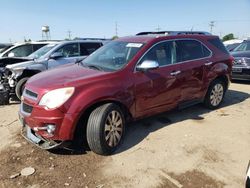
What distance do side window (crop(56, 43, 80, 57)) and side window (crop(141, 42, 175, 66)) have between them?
423 cm

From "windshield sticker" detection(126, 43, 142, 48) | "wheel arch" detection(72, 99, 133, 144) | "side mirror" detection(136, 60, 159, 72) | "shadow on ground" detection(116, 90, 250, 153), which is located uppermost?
"windshield sticker" detection(126, 43, 142, 48)

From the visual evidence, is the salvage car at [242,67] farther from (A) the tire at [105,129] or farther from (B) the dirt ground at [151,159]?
(A) the tire at [105,129]

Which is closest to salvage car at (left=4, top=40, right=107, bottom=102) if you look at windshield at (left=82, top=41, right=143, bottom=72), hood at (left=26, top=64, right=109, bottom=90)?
windshield at (left=82, top=41, right=143, bottom=72)

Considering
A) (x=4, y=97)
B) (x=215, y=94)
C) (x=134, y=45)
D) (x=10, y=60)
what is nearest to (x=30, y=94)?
(x=134, y=45)

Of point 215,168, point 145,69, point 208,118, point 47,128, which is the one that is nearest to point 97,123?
point 47,128

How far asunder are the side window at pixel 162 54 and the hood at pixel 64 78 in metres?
1.02

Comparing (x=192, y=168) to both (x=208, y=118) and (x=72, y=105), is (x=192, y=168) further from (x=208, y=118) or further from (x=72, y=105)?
(x=208, y=118)

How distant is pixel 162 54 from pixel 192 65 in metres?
0.86

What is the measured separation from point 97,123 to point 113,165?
2.05ft

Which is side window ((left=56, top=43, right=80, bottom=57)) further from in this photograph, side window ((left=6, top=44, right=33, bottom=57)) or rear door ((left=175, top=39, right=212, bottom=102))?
rear door ((left=175, top=39, right=212, bottom=102))

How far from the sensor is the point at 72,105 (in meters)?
3.91

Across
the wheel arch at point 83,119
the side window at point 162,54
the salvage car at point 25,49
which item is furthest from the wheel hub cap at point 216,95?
the salvage car at point 25,49

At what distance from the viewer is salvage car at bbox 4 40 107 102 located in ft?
24.8

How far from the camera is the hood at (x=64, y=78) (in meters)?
4.08
